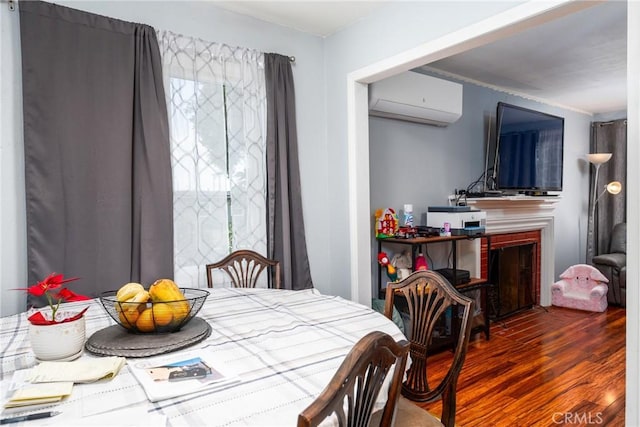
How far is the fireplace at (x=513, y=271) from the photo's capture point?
423cm

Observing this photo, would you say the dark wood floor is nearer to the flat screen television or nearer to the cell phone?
the flat screen television

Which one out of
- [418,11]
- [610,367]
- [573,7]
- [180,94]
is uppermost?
[418,11]

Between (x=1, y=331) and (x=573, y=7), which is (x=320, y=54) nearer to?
(x=573, y=7)

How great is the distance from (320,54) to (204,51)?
3.18 feet

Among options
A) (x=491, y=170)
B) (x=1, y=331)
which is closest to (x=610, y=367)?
(x=491, y=170)

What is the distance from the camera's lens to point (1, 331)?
1412 mm

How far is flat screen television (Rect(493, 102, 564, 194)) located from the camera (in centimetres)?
398

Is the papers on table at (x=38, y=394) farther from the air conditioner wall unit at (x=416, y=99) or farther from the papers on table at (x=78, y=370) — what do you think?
the air conditioner wall unit at (x=416, y=99)

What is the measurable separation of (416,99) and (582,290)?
126 inches

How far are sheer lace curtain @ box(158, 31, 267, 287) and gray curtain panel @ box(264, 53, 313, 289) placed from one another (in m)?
0.06

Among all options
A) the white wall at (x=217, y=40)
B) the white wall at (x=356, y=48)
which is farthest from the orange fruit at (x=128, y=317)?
the white wall at (x=356, y=48)

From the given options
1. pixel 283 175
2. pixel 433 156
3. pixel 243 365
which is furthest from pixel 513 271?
pixel 243 365

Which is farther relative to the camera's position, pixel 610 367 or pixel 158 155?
pixel 610 367

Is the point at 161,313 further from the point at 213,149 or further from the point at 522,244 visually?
the point at 522,244
